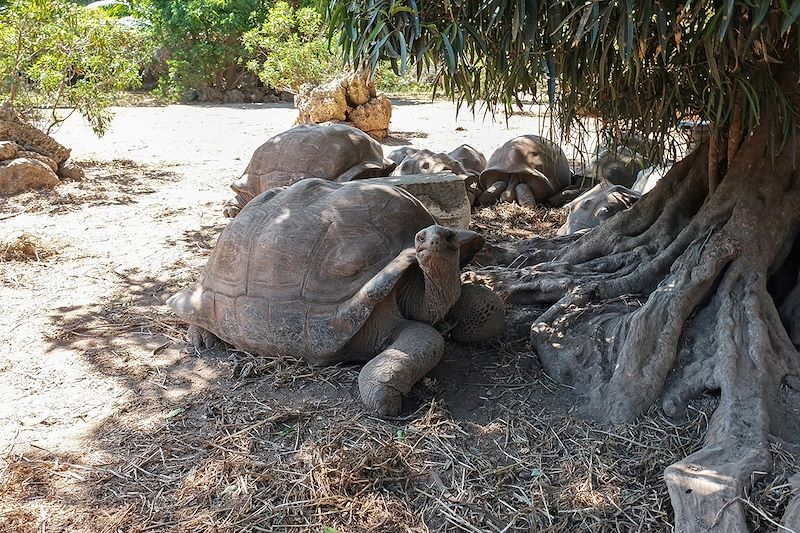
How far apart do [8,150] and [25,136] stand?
1.37ft

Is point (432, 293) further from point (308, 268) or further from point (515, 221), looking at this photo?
point (515, 221)

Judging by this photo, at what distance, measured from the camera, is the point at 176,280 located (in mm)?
5316

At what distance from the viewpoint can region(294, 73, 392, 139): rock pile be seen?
11.9 meters

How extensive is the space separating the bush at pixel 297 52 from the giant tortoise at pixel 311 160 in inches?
261

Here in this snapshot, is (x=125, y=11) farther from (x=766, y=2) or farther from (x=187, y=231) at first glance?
(x=766, y=2)

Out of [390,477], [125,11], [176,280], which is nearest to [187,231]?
[176,280]

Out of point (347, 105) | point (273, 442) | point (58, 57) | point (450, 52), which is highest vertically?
point (450, 52)

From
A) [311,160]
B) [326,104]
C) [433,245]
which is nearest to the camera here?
[433,245]

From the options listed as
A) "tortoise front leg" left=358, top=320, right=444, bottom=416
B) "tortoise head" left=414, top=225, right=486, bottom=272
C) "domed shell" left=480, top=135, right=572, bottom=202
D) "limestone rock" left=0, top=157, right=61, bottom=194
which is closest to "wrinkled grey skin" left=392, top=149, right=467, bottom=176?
"domed shell" left=480, top=135, right=572, bottom=202

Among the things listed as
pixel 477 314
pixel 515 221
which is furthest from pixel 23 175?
pixel 477 314

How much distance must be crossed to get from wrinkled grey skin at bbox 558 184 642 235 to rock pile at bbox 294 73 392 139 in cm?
662

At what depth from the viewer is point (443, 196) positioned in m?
5.71

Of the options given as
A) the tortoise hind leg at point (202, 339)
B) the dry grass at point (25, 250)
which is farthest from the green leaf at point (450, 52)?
the dry grass at point (25, 250)

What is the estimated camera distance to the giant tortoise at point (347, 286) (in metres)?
3.38
